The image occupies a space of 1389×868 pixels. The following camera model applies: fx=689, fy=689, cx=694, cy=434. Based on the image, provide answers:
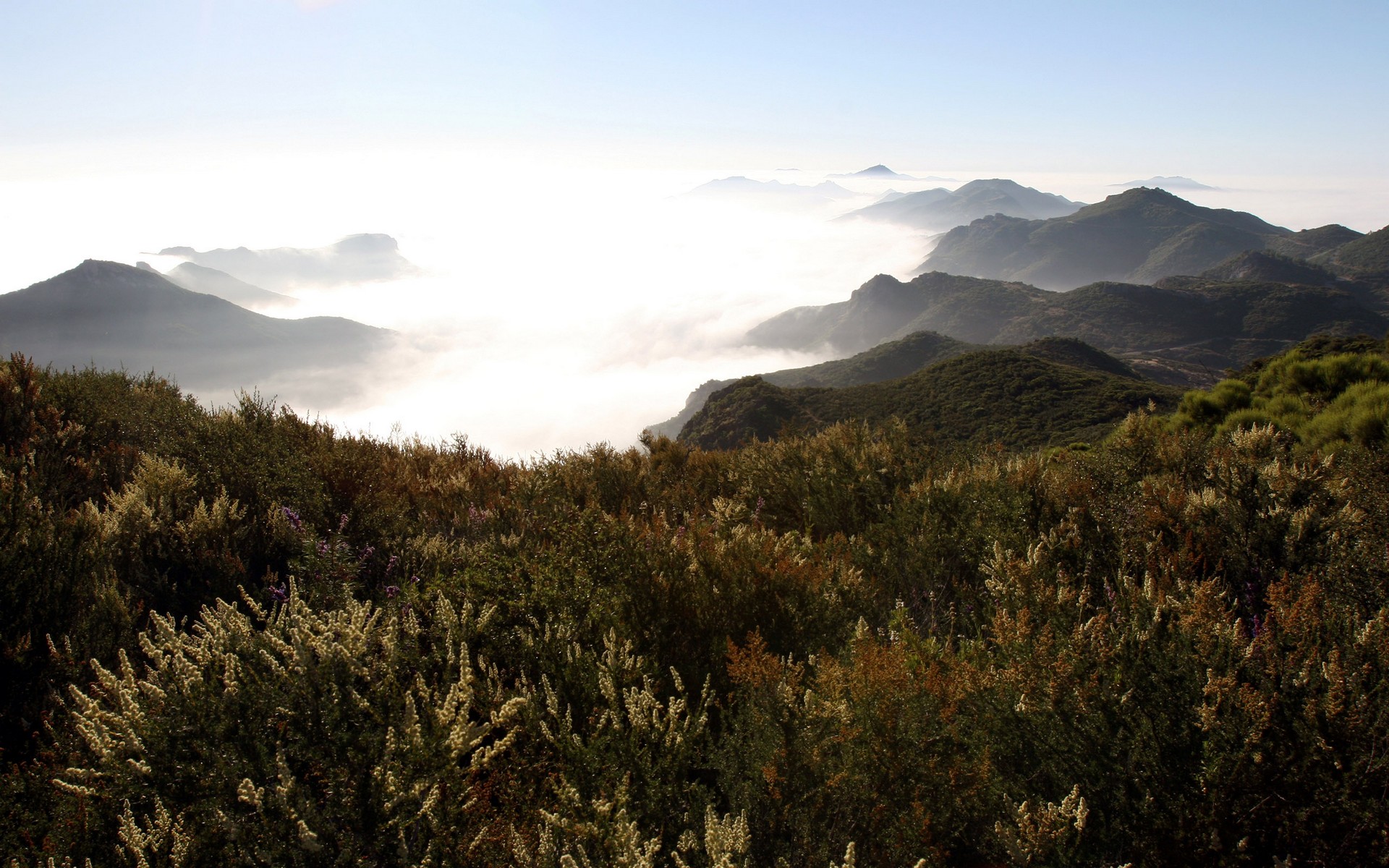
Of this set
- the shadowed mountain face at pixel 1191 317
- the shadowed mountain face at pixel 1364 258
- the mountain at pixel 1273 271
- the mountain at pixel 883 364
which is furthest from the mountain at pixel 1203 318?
the mountain at pixel 883 364

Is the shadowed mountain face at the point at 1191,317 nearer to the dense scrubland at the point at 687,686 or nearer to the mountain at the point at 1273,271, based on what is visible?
the mountain at the point at 1273,271

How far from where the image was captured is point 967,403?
1799 inches

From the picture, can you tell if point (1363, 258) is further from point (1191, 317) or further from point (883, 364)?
point (883, 364)

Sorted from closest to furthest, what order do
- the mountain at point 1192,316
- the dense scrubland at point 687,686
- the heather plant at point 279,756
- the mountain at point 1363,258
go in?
the heather plant at point 279,756 < the dense scrubland at point 687,686 < the mountain at point 1192,316 < the mountain at point 1363,258

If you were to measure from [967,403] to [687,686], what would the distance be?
46.3m

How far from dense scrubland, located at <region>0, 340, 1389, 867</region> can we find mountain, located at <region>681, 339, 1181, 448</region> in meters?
33.2

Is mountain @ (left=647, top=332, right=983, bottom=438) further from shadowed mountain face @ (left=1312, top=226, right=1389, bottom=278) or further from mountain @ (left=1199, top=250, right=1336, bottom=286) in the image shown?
shadowed mountain face @ (left=1312, top=226, right=1389, bottom=278)

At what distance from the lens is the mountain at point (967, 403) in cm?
4016

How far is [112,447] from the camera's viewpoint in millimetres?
5941

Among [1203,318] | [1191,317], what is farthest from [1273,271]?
[1191,317]

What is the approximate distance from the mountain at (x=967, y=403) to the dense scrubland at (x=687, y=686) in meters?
33.2

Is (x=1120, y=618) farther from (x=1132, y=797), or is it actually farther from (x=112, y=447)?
(x=112, y=447)

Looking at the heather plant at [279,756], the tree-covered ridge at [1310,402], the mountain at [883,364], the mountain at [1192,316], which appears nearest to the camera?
the heather plant at [279,756]

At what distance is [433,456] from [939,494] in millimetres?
5930
